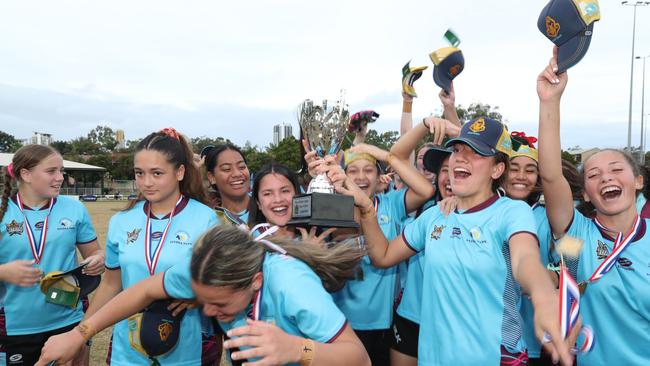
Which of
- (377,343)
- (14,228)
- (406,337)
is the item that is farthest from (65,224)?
(406,337)

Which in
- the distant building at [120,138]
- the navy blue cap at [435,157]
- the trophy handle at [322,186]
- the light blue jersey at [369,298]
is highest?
the distant building at [120,138]

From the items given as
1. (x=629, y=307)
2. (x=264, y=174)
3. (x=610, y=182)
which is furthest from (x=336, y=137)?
(x=629, y=307)

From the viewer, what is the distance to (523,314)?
324 cm

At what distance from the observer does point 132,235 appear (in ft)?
10.2

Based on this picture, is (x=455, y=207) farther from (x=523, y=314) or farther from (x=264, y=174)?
(x=264, y=174)

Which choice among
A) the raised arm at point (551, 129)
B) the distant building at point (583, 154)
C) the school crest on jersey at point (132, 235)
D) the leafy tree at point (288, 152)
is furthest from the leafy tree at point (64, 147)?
the raised arm at point (551, 129)

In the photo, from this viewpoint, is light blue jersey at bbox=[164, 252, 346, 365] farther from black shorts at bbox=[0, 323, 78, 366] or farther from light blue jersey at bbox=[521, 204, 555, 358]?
black shorts at bbox=[0, 323, 78, 366]

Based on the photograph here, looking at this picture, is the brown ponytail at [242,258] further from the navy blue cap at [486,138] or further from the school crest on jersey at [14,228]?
the school crest on jersey at [14,228]

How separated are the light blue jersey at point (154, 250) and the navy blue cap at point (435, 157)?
160 centimetres

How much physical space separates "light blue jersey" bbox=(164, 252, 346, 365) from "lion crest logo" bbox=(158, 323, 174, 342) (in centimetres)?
61

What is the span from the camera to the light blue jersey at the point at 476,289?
2.38 metres

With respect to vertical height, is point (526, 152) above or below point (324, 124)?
below

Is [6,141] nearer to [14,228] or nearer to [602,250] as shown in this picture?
[14,228]

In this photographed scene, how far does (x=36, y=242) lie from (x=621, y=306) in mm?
4009
